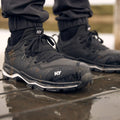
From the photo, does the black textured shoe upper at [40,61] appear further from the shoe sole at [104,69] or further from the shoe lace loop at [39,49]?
the shoe sole at [104,69]

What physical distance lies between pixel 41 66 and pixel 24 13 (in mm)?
254

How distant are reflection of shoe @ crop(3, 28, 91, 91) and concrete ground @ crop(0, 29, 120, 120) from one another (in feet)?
0.14

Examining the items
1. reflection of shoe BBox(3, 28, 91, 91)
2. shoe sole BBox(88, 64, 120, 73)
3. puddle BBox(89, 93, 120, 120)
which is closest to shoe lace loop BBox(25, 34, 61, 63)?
reflection of shoe BBox(3, 28, 91, 91)

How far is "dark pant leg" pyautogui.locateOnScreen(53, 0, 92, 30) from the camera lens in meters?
1.46

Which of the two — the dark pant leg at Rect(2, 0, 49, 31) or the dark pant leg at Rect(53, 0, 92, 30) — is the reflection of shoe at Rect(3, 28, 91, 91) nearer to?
the dark pant leg at Rect(2, 0, 49, 31)

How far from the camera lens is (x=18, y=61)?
1229mm

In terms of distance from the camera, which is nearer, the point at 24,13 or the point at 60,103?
the point at 60,103

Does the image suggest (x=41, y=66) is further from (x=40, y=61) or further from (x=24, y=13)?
(x=24, y=13)

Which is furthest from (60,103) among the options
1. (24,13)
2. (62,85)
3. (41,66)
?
(24,13)

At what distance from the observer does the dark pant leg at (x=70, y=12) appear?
1.46 metres

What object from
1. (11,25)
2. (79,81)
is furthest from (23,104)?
(11,25)

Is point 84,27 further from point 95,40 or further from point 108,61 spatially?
point 108,61

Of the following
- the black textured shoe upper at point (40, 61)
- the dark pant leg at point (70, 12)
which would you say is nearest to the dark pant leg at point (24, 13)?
the black textured shoe upper at point (40, 61)

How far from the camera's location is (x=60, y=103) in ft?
3.02
